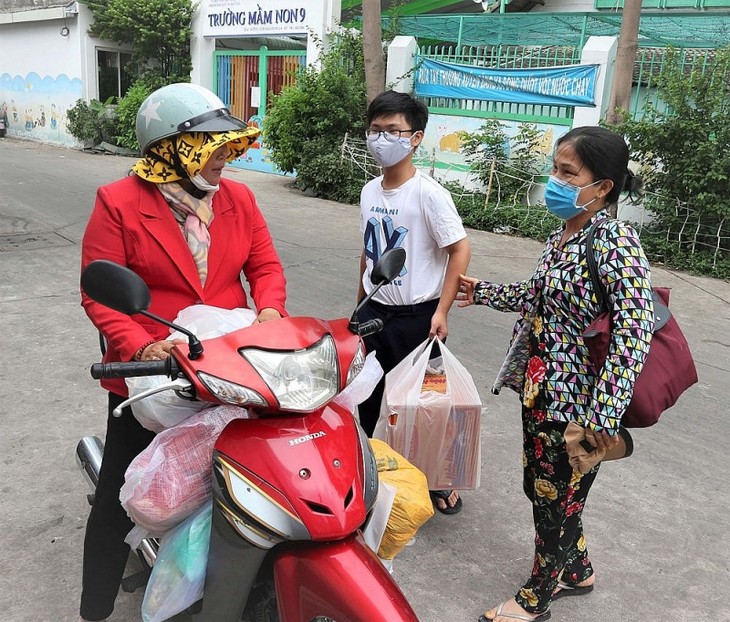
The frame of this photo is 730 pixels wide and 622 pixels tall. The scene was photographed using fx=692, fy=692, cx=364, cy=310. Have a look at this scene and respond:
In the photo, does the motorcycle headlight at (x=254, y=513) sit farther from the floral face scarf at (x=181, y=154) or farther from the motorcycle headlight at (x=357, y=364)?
the floral face scarf at (x=181, y=154)

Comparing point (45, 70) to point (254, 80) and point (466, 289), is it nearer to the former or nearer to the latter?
point (254, 80)

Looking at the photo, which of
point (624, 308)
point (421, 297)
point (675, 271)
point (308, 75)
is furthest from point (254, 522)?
point (308, 75)

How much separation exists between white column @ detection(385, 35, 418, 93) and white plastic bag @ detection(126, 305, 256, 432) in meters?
10.4

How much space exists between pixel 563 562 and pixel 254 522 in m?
1.28

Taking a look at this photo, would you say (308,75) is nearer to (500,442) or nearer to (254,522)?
(500,442)

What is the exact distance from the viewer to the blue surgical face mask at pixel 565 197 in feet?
6.93

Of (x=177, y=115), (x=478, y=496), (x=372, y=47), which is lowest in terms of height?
(x=478, y=496)

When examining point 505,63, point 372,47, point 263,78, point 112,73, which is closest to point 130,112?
point 112,73

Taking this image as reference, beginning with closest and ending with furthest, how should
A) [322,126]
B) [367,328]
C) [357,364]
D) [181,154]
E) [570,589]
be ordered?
[357,364] → [367,328] → [181,154] → [570,589] → [322,126]

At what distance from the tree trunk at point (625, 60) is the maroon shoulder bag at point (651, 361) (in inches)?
283

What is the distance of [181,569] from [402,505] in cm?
63

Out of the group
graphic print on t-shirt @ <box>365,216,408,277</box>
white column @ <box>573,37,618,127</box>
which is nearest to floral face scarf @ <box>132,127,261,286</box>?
graphic print on t-shirt @ <box>365,216,408,277</box>

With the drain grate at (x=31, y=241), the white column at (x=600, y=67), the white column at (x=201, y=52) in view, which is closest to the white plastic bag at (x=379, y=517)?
the drain grate at (x=31, y=241)

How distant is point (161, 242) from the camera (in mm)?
2070
